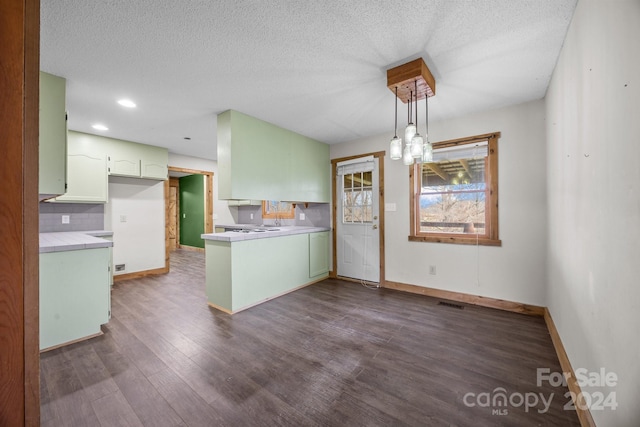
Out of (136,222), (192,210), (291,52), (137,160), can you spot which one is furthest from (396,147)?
(192,210)

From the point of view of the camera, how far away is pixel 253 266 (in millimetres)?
3199

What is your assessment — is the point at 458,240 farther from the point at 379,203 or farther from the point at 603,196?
the point at 603,196

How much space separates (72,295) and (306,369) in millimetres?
2236

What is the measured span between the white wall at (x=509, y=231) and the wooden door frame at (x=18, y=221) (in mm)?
3716

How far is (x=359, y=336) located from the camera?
2408 millimetres

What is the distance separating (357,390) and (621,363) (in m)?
1.31

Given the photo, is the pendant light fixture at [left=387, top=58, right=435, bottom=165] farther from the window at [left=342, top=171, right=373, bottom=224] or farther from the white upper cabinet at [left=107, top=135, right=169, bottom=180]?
the white upper cabinet at [left=107, top=135, right=169, bottom=180]

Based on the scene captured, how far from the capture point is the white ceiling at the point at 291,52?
158 centimetres

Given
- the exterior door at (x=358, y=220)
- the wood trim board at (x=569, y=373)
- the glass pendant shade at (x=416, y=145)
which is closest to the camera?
the wood trim board at (x=569, y=373)

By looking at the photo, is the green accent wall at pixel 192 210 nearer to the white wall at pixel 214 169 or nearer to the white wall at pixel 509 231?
the white wall at pixel 214 169

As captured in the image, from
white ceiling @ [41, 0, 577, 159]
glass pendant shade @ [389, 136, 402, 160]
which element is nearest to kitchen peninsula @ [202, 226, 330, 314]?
white ceiling @ [41, 0, 577, 159]

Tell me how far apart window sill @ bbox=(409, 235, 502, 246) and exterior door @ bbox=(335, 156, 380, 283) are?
2.22ft

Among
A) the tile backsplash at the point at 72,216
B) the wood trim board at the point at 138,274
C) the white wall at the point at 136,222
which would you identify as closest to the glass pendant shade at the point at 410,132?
the white wall at the point at 136,222

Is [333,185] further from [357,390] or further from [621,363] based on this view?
[621,363]
